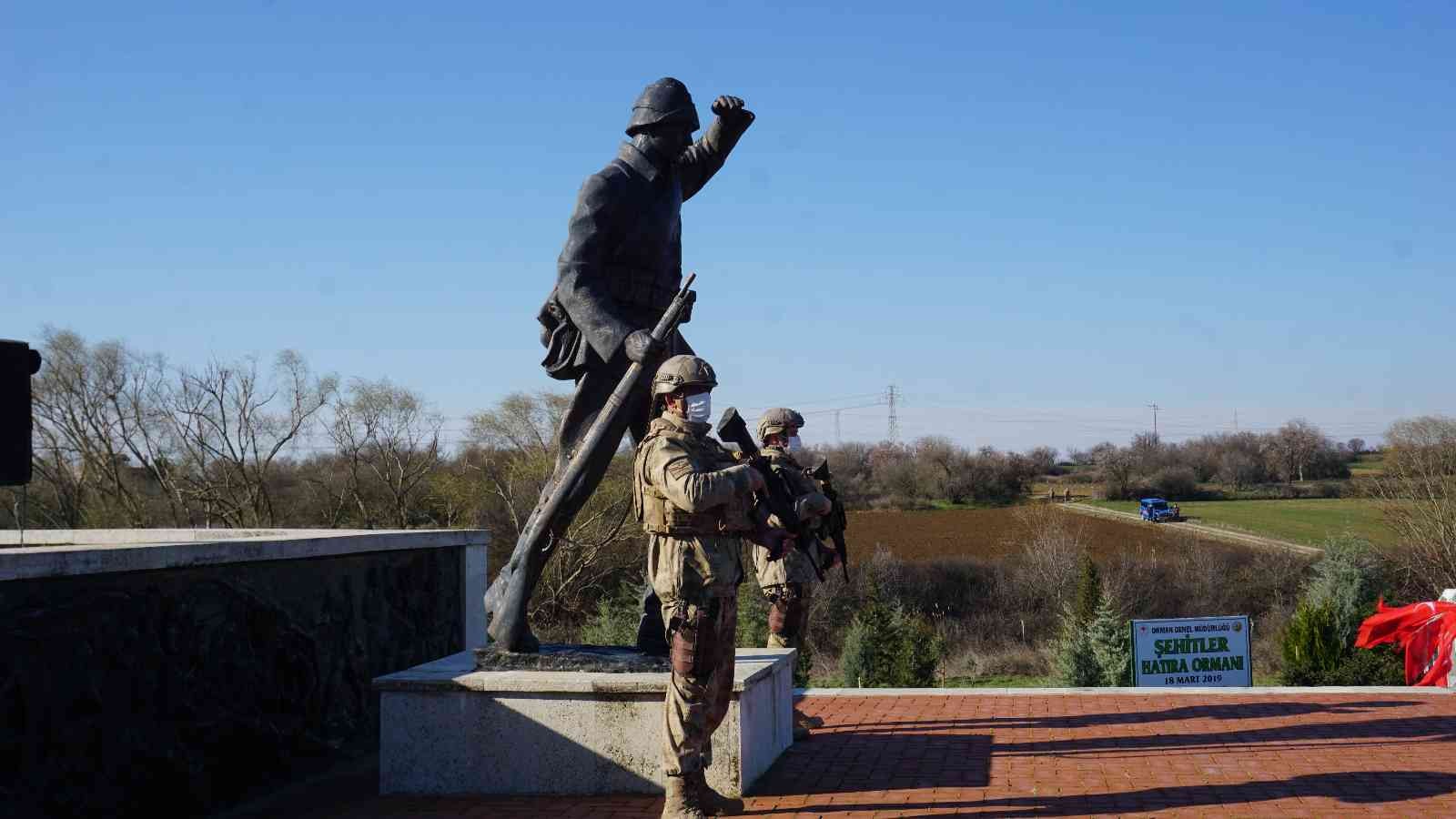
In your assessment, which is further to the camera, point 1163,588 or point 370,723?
Result: point 1163,588

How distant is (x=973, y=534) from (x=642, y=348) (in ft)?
116

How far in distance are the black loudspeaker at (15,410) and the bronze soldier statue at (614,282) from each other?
238cm

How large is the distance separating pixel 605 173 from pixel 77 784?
3.91 meters

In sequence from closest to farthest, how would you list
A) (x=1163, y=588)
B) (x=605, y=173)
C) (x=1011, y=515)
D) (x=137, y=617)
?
Answer: 1. (x=137, y=617)
2. (x=605, y=173)
3. (x=1163, y=588)
4. (x=1011, y=515)

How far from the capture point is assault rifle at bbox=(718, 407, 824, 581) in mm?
6148

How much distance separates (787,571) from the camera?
27.2 ft

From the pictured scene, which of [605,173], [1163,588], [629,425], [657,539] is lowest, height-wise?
[1163,588]

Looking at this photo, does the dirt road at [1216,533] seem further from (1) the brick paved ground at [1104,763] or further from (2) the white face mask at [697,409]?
(2) the white face mask at [697,409]

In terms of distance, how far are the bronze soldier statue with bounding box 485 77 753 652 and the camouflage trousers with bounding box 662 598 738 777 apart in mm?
1344

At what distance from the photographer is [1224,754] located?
7.49 m

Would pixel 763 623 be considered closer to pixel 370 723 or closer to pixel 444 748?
pixel 370 723

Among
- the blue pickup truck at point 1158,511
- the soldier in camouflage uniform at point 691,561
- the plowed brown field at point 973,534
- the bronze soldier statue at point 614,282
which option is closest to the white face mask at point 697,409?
the soldier in camouflage uniform at point 691,561

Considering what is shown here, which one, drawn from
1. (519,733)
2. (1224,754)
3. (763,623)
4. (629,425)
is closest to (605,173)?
(629,425)

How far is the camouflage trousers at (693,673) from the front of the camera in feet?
18.8
